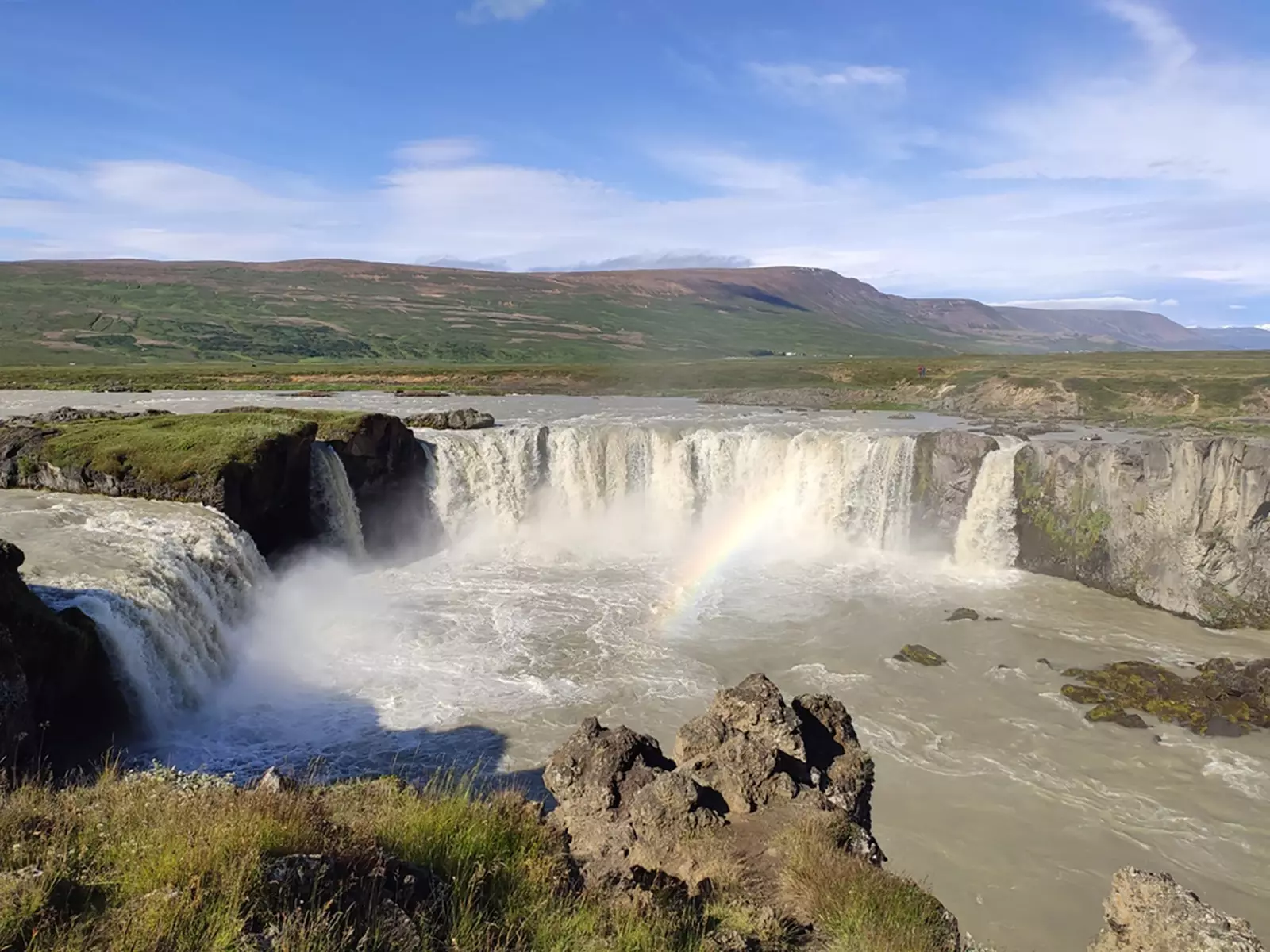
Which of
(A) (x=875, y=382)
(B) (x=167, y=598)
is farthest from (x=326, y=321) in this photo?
(B) (x=167, y=598)

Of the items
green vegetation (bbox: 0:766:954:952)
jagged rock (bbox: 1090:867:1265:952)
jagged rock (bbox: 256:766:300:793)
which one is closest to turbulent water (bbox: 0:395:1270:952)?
jagged rock (bbox: 1090:867:1265:952)

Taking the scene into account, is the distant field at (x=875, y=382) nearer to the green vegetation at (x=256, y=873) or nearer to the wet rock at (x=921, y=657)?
the wet rock at (x=921, y=657)

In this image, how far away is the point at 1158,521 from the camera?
28438mm

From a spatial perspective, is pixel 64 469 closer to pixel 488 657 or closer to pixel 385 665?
pixel 385 665

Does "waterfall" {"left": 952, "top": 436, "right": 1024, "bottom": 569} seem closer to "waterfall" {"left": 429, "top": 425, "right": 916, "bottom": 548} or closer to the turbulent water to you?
the turbulent water

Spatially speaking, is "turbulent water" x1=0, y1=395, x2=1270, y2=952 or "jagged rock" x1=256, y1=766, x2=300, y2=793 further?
"turbulent water" x1=0, y1=395, x2=1270, y2=952

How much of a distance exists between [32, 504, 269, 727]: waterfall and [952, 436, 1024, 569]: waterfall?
1048 inches

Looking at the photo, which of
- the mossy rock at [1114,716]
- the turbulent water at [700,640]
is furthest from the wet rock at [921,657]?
the mossy rock at [1114,716]

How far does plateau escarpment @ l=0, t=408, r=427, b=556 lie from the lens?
1014 inches

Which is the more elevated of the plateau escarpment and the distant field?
the distant field

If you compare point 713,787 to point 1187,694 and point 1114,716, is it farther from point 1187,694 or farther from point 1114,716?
point 1187,694

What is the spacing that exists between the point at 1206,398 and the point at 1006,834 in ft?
170

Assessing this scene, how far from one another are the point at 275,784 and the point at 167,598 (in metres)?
13.2

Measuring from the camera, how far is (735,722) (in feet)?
33.3
